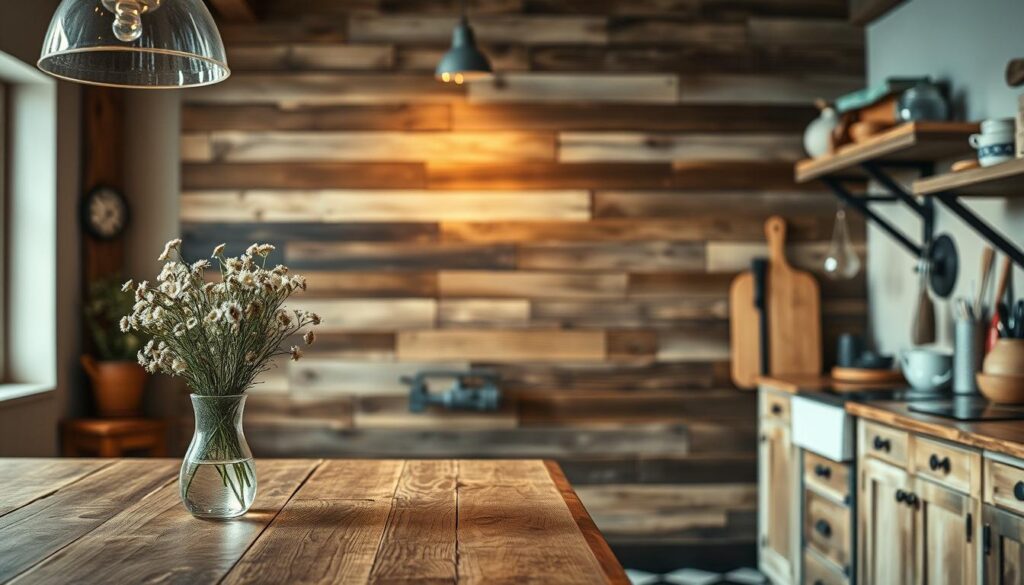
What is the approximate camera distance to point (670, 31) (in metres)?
4.26

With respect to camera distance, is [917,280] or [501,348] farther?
[501,348]

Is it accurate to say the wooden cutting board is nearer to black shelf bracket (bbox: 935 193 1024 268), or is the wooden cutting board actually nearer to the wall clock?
black shelf bracket (bbox: 935 193 1024 268)

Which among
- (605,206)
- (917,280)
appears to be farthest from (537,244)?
(917,280)

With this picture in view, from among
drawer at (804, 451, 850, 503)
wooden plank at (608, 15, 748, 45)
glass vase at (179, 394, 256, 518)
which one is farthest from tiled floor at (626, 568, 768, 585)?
glass vase at (179, 394, 256, 518)

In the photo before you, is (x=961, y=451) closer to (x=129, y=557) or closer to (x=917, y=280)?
(x=917, y=280)

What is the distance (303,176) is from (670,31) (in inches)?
68.3

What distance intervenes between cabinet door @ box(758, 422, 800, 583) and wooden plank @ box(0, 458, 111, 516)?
2.44 m

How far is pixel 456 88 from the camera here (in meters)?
4.21

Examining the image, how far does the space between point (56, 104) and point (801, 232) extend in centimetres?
314

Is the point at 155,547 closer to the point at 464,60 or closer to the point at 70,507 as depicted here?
the point at 70,507

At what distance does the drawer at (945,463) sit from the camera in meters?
2.46

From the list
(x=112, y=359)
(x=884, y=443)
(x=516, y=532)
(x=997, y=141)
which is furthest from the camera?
(x=112, y=359)

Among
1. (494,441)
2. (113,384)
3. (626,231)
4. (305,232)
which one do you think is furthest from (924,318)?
(113,384)

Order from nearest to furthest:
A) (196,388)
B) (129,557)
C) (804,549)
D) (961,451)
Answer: (129,557) < (196,388) < (961,451) < (804,549)
